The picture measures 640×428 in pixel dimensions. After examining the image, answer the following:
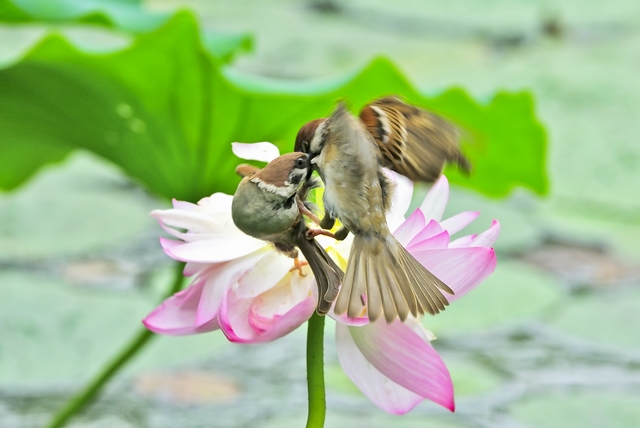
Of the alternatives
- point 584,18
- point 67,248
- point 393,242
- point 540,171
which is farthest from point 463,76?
point 393,242

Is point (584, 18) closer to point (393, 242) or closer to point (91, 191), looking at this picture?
point (91, 191)

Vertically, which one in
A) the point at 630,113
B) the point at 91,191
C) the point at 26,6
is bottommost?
the point at 91,191

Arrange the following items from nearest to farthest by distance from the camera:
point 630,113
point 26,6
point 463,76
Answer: point 26,6
point 630,113
point 463,76

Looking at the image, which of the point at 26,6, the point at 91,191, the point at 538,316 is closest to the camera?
the point at 26,6

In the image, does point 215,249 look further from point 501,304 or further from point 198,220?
point 501,304

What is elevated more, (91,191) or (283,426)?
(283,426)

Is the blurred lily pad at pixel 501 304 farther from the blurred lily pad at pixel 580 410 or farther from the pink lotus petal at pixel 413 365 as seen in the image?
the pink lotus petal at pixel 413 365

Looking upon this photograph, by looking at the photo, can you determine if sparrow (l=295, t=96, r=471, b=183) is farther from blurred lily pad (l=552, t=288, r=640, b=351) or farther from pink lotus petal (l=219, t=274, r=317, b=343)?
blurred lily pad (l=552, t=288, r=640, b=351)
